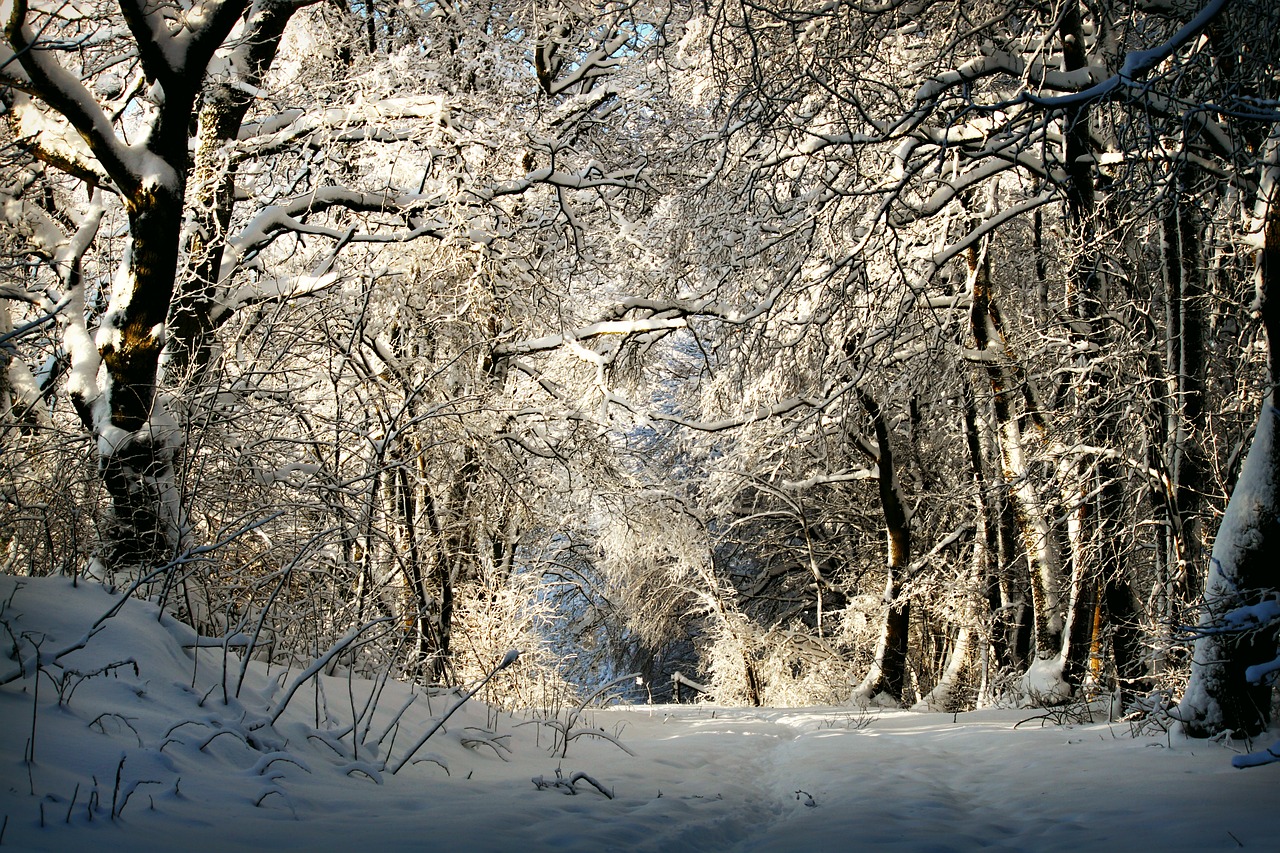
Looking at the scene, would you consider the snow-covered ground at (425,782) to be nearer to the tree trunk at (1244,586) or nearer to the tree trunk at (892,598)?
the tree trunk at (1244,586)

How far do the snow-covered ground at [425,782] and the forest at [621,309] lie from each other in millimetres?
390

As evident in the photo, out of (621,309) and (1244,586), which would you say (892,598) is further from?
(1244,586)

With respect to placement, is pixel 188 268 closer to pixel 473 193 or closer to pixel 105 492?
A: pixel 105 492

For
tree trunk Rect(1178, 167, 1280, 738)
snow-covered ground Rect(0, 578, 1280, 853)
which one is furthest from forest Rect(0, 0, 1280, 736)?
snow-covered ground Rect(0, 578, 1280, 853)

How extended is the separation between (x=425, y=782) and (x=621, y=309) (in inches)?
309

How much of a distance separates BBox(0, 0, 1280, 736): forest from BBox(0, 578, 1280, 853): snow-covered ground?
39cm

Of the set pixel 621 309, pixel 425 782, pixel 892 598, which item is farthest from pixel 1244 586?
pixel 892 598

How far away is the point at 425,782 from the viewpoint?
133 inches

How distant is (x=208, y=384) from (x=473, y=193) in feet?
11.6

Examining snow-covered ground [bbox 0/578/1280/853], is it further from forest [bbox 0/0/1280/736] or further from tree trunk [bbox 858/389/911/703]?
tree trunk [bbox 858/389/911/703]

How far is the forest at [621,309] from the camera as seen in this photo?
455cm

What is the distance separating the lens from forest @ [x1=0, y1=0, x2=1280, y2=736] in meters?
4.55

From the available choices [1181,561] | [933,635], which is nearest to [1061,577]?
[1181,561]

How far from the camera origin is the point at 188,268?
6.15 meters
